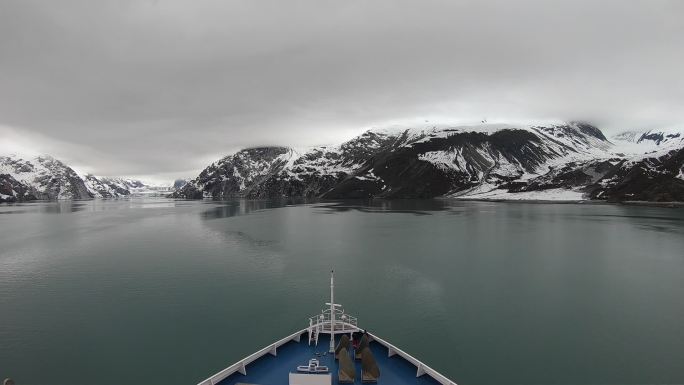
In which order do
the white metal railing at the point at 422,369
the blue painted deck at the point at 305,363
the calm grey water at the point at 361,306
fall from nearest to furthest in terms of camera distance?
the white metal railing at the point at 422,369 < the blue painted deck at the point at 305,363 < the calm grey water at the point at 361,306

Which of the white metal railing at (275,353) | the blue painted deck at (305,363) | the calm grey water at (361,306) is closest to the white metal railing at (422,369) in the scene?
the white metal railing at (275,353)

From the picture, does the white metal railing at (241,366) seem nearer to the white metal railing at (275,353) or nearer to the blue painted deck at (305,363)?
the white metal railing at (275,353)

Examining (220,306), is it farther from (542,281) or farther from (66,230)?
(66,230)

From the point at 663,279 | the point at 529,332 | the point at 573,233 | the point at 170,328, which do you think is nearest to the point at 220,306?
the point at 170,328

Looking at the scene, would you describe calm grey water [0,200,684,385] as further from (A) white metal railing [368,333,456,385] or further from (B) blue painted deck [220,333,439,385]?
(B) blue painted deck [220,333,439,385]

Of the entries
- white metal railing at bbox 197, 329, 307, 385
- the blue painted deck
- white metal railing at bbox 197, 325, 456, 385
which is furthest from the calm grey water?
white metal railing at bbox 197, 329, 307, 385

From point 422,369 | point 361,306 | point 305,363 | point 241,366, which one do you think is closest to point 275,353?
point 305,363
